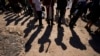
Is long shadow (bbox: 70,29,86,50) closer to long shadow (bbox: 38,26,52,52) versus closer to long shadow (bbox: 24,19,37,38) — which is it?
long shadow (bbox: 38,26,52,52)

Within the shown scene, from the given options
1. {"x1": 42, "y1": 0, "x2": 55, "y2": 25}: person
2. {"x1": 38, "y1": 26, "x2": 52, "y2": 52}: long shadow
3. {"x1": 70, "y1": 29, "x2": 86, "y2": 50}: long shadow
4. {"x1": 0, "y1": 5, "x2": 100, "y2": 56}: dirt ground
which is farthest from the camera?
{"x1": 42, "y1": 0, "x2": 55, "y2": 25}: person

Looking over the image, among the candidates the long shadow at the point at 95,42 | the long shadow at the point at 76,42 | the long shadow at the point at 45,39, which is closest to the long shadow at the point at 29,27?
the long shadow at the point at 45,39

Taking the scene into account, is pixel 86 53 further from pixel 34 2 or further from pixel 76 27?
pixel 34 2

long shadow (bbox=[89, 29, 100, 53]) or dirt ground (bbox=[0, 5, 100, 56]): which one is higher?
dirt ground (bbox=[0, 5, 100, 56])

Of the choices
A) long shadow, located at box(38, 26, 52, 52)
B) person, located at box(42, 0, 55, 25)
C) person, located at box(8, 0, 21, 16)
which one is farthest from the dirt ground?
person, located at box(8, 0, 21, 16)

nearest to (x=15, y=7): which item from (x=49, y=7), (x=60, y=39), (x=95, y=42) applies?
(x=49, y=7)

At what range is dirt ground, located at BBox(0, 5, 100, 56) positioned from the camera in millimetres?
6855

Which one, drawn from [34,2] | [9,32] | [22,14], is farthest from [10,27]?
[22,14]

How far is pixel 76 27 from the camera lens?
29.6ft

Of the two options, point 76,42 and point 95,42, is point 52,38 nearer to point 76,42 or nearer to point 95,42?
point 76,42

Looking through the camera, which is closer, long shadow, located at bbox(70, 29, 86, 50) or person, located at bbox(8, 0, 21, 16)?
long shadow, located at bbox(70, 29, 86, 50)

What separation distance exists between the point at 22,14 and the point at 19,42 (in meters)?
3.67

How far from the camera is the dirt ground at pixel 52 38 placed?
6855 millimetres

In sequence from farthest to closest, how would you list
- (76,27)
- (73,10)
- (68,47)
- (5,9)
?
(5,9) → (73,10) → (76,27) → (68,47)
